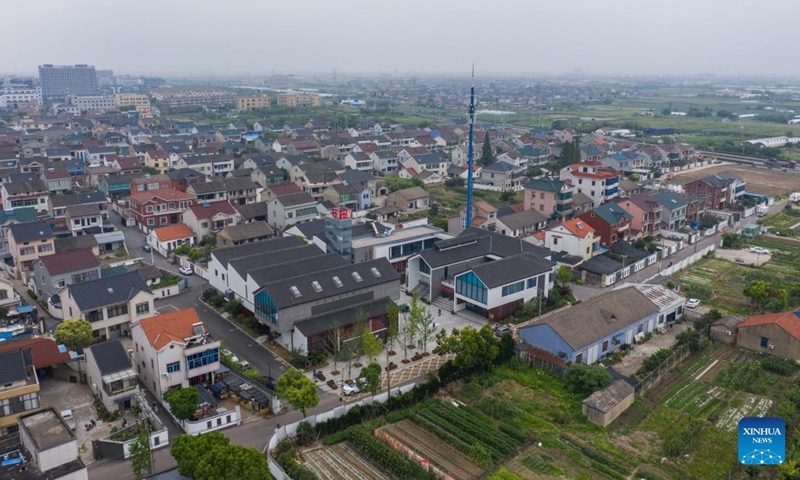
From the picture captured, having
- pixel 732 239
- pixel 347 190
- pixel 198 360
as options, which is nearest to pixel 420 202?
pixel 347 190

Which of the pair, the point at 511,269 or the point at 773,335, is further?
the point at 511,269

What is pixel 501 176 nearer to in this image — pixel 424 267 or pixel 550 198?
pixel 550 198

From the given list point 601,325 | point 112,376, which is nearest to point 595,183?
point 601,325

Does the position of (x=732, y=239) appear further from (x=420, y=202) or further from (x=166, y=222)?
(x=166, y=222)

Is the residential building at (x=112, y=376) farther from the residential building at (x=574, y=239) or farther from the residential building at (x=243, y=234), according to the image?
the residential building at (x=574, y=239)

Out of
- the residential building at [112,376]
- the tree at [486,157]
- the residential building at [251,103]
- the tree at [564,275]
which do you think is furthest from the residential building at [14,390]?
the residential building at [251,103]

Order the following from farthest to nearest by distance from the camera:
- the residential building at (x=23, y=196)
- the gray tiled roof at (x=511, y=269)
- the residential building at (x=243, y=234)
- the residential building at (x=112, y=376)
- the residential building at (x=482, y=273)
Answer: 1. the residential building at (x=23, y=196)
2. the residential building at (x=243, y=234)
3. the residential building at (x=482, y=273)
4. the gray tiled roof at (x=511, y=269)
5. the residential building at (x=112, y=376)

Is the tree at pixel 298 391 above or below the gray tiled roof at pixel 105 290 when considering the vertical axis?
below
